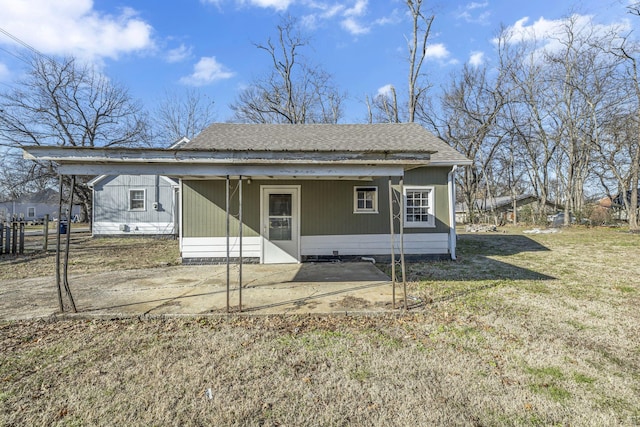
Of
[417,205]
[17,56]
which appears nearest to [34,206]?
[17,56]

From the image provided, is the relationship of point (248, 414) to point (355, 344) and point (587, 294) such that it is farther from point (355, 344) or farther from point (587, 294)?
point (587, 294)

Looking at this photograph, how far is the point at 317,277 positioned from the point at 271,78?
21.9m

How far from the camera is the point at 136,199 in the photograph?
15.6 metres

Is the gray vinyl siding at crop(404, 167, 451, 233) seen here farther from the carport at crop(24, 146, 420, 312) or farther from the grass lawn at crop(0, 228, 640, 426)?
the carport at crop(24, 146, 420, 312)

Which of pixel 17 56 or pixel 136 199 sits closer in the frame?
pixel 136 199

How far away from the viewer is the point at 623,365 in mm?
3139

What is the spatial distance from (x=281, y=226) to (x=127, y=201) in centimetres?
1144

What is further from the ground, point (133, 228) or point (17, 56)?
point (17, 56)

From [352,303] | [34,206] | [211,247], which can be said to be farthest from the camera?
[34,206]

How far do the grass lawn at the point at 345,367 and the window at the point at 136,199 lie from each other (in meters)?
12.7

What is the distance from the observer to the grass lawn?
2422 millimetres

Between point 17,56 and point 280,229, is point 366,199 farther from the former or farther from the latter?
point 17,56

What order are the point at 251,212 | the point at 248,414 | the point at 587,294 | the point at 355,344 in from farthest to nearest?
1. the point at 251,212
2. the point at 587,294
3. the point at 355,344
4. the point at 248,414

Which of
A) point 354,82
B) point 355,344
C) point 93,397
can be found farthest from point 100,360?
point 354,82
